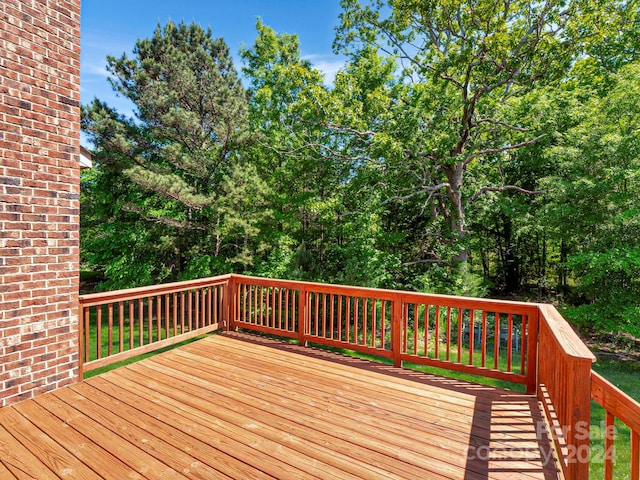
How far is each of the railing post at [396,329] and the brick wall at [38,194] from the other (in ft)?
10.6

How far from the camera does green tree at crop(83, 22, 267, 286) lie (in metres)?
8.74

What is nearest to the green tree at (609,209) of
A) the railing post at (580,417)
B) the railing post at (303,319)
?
the railing post at (303,319)

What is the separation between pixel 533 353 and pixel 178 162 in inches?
345

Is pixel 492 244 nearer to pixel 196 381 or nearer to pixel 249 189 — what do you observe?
pixel 249 189

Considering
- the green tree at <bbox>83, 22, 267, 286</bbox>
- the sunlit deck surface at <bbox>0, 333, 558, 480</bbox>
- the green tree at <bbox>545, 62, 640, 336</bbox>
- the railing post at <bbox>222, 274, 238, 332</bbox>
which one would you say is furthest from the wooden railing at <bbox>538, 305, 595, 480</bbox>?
the green tree at <bbox>83, 22, 267, 286</bbox>

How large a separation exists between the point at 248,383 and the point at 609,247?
734 cm

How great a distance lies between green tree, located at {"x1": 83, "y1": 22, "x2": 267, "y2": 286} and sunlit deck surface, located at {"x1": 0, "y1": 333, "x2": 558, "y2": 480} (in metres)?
5.61

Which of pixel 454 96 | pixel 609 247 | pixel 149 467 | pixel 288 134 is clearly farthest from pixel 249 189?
pixel 609 247

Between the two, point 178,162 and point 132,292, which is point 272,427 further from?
point 178,162

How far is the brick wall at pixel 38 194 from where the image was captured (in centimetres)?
273

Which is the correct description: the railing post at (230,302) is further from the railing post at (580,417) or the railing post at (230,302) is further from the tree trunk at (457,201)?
the tree trunk at (457,201)

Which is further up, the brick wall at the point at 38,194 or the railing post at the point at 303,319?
the brick wall at the point at 38,194

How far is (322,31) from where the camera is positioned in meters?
11.0

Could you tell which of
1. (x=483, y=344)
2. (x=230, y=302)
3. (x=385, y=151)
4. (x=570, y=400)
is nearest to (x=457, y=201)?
(x=385, y=151)
